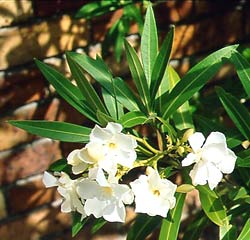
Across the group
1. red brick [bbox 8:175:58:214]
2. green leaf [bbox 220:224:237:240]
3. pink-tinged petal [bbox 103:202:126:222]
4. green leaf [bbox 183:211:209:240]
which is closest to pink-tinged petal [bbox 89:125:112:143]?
pink-tinged petal [bbox 103:202:126:222]

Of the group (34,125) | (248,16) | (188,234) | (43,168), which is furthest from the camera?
(248,16)

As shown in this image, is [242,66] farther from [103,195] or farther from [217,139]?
[103,195]

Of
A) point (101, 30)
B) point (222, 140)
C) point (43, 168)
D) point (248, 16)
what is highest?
point (222, 140)

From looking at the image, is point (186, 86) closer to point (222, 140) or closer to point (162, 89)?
point (162, 89)

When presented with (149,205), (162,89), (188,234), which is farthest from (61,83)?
(188,234)

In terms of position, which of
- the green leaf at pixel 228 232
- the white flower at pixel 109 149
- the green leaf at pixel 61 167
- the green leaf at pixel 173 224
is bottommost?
the green leaf at pixel 228 232

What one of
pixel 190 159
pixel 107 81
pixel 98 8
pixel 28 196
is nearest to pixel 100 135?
pixel 190 159

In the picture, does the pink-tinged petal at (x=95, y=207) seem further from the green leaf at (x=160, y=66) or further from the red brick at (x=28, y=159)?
the red brick at (x=28, y=159)

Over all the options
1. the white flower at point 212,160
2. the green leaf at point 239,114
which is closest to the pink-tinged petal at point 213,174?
the white flower at point 212,160
